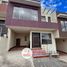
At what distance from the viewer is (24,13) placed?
36.4 ft

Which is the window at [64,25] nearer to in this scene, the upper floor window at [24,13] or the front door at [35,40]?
the front door at [35,40]

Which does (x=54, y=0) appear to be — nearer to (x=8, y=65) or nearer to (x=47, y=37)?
(x=47, y=37)

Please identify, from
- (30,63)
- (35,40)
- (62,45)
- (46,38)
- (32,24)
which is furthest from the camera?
(62,45)

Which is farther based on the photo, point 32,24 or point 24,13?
point 24,13

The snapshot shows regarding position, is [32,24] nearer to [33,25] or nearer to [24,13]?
[33,25]

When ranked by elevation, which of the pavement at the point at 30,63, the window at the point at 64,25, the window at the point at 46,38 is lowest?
the pavement at the point at 30,63

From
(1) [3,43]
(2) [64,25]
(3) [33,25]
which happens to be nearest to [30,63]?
(3) [33,25]

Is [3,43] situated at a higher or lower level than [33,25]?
lower

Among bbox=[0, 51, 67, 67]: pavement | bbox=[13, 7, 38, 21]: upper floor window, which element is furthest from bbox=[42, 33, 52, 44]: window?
bbox=[0, 51, 67, 67]: pavement

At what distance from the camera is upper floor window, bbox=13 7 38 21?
10.7m

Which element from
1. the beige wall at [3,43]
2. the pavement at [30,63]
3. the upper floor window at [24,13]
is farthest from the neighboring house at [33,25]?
the pavement at [30,63]

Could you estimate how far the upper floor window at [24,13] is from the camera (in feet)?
35.0

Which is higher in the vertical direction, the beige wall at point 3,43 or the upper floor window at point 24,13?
the upper floor window at point 24,13

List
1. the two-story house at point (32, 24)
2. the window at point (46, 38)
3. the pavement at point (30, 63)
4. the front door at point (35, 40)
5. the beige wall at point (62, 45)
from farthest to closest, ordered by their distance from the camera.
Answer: the beige wall at point (62, 45) < the window at point (46, 38) < the front door at point (35, 40) < the two-story house at point (32, 24) < the pavement at point (30, 63)
